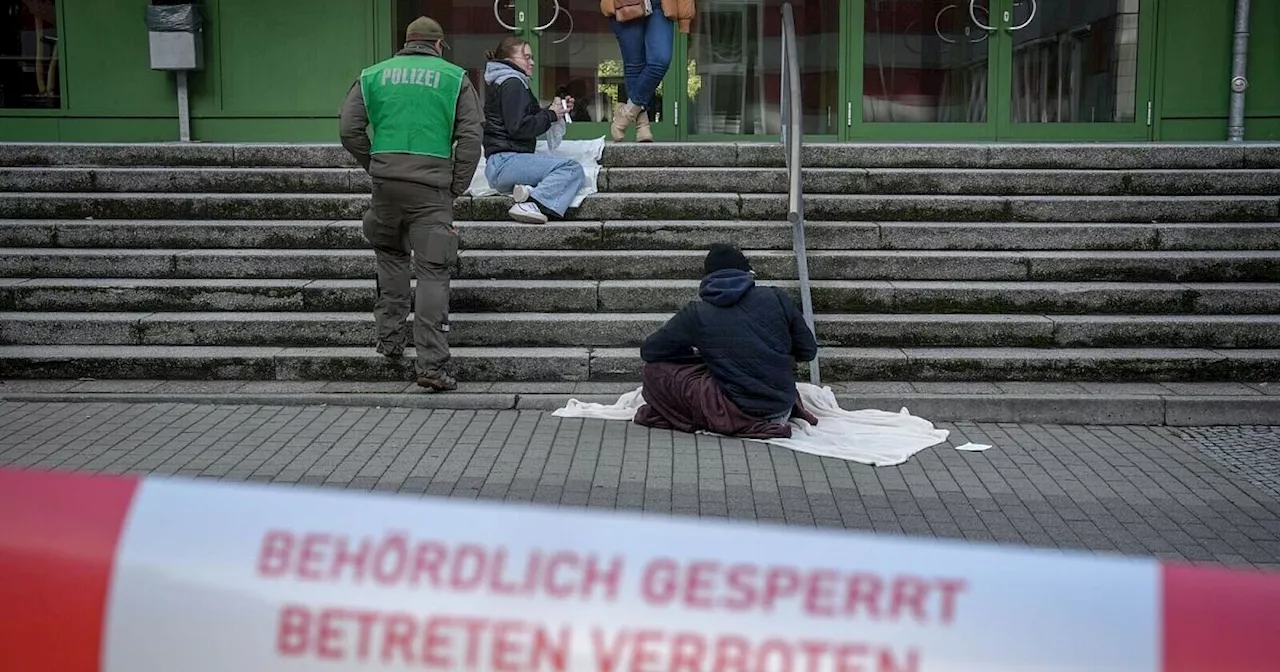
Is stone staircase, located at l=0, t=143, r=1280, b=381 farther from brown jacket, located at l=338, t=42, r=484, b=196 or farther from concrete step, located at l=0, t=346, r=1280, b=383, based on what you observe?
brown jacket, located at l=338, t=42, r=484, b=196

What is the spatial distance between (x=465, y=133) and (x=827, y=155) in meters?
3.65

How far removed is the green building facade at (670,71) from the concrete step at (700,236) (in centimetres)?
298

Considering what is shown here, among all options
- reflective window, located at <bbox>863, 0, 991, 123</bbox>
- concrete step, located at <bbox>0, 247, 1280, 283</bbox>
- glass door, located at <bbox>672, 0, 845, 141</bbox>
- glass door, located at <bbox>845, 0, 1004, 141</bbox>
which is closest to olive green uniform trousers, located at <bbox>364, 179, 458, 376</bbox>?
concrete step, located at <bbox>0, 247, 1280, 283</bbox>

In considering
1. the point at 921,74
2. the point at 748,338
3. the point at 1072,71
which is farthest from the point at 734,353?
the point at 1072,71

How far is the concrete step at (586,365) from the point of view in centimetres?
810

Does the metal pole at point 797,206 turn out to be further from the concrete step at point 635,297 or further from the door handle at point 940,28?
the door handle at point 940,28

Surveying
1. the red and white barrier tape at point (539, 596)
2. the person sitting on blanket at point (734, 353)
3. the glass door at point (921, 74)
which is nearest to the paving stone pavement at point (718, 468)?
the person sitting on blanket at point (734, 353)

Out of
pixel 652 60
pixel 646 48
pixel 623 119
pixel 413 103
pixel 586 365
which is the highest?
pixel 646 48

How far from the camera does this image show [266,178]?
33.3 ft

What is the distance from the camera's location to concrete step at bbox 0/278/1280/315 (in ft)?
28.7

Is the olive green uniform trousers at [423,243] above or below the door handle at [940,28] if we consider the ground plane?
below

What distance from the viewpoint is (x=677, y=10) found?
11.1 meters

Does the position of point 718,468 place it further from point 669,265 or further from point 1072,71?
point 1072,71

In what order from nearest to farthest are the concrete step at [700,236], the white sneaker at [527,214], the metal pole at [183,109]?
the concrete step at [700,236], the white sneaker at [527,214], the metal pole at [183,109]
